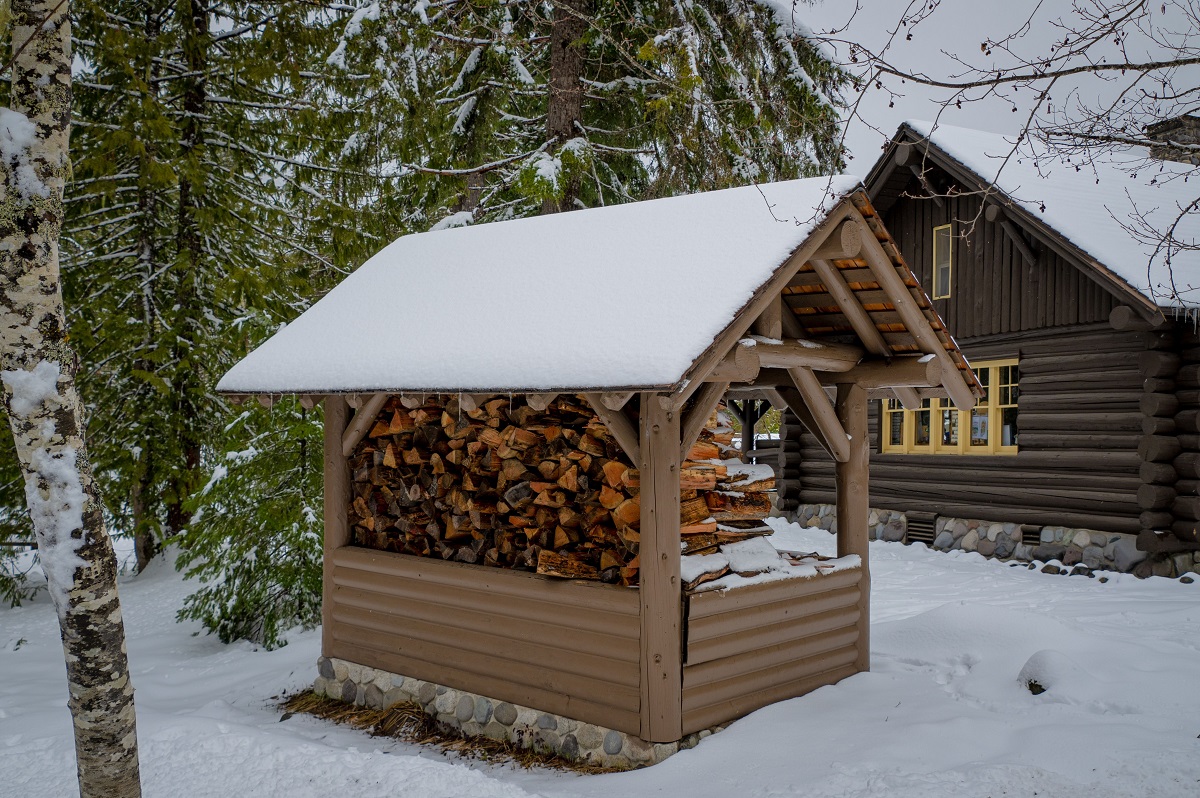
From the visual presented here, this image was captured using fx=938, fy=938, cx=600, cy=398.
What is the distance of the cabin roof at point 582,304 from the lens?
5508 millimetres

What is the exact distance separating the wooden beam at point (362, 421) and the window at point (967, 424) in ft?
29.3

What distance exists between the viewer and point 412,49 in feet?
38.6

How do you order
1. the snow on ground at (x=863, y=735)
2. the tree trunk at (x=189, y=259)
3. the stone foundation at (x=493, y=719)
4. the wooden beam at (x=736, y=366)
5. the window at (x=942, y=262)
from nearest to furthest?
the snow on ground at (x=863, y=735) → the wooden beam at (x=736, y=366) → the stone foundation at (x=493, y=719) → the tree trunk at (x=189, y=259) → the window at (x=942, y=262)

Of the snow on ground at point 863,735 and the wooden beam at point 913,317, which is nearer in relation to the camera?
the snow on ground at point 863,735

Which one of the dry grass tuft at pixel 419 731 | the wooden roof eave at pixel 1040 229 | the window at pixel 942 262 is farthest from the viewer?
the window at pixel 942 262

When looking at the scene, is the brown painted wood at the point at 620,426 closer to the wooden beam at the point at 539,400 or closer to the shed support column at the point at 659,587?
the shed support column at the point at 659,587

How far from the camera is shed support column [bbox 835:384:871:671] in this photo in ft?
24.1

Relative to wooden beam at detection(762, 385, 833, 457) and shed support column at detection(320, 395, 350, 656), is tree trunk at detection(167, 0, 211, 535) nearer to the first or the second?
shed support column at detection(320, 395, 350, 656)

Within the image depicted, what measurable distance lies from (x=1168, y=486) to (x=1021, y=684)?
6.82 m

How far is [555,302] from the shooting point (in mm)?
6449

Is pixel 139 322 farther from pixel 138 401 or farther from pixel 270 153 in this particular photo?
pixel 270 153

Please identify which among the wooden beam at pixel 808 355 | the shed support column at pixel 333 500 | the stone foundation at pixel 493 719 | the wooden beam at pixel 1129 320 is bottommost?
the stone foundation at pixel 493 719

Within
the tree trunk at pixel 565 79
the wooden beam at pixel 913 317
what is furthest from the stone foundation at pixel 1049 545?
the tree trunk at pixel 565 79

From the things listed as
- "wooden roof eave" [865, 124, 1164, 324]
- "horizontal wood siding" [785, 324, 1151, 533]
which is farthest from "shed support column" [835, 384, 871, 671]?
"horizontal wood siding" [785, 324, 1151, 533]
